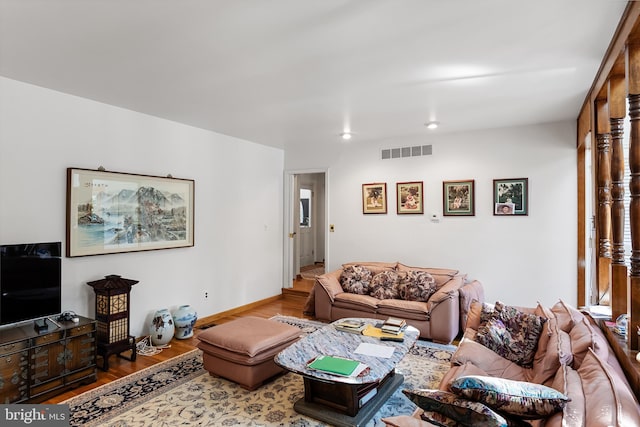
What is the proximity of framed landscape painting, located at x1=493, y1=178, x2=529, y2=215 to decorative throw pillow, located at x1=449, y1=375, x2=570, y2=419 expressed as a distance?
3653mm

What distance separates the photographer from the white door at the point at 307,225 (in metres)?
8.62

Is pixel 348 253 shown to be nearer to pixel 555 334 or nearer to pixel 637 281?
pixel 555 334

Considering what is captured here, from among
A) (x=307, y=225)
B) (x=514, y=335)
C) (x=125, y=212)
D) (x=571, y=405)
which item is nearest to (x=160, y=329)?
(x=125, y=212)

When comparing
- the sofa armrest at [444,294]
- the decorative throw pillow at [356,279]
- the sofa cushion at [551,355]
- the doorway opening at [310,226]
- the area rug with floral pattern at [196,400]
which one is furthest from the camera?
the doorway opening at [310,226]

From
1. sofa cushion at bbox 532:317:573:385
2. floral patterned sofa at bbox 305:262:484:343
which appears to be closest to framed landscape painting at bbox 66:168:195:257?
floral patterned sofa at bbox 305:262:484:343

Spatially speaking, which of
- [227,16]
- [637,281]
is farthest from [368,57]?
[637,281]

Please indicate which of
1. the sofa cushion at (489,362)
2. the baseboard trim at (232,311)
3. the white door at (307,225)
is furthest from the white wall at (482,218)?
the white door at (307,225)

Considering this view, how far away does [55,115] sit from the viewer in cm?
331

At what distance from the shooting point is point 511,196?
464cm

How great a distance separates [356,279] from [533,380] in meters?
2.80

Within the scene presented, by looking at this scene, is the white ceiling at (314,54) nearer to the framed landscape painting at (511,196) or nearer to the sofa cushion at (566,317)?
the framed landscape painting at (511,196)

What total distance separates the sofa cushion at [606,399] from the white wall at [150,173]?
3979 mm

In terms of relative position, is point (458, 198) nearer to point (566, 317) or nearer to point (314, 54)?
point (566, 317)

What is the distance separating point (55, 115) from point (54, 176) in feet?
1.89
